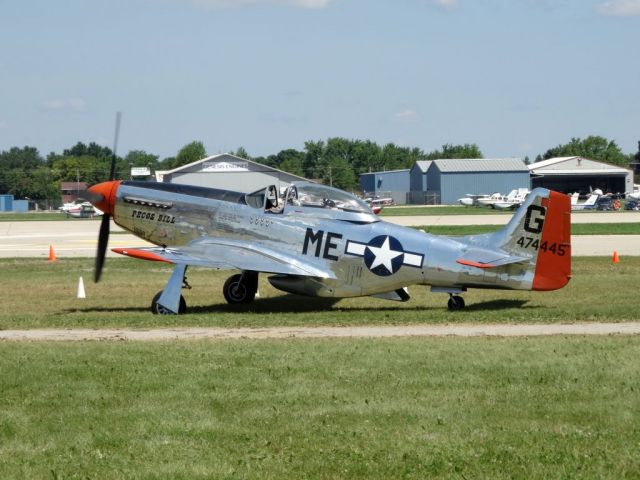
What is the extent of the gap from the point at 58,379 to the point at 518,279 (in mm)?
8863

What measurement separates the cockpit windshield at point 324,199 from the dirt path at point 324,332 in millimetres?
2956

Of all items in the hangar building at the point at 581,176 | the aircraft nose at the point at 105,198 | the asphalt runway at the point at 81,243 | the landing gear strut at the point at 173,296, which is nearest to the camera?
the landing gear strut at the point at 173,296

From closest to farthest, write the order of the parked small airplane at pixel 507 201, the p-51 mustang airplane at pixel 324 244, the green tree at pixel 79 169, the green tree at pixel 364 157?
the p-51 mustang airplane at pixel 324 244 → the parked small airplane at pixel 507 201 → the green tree at pixel 79 169 → the green tree at pixel 364 157

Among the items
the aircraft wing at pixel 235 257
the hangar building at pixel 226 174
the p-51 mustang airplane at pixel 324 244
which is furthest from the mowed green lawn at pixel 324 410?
the hangar building at pixel 226 174

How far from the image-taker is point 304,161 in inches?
6324

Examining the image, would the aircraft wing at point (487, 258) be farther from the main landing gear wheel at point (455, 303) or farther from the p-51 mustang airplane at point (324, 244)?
the main landing gear wheel at point (455, 303)

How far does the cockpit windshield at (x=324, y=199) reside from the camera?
1827 cm

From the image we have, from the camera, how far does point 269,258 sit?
18109mm

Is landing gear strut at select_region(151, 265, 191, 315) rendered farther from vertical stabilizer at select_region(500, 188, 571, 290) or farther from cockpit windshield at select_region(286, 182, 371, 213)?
vertical stabilizer at select_region(500, 188, 571, 290)

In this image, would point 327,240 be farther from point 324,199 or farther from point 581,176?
point 581,176

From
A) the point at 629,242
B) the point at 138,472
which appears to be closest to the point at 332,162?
the point at 629,242

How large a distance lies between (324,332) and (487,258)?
3.45 metres

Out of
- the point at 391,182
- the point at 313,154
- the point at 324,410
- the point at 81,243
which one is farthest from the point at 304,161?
the point at 324,410

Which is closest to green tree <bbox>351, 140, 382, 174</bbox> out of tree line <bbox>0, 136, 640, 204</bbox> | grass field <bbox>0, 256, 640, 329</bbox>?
tree line <bbox>0, 136, 640, 204</bbox>
